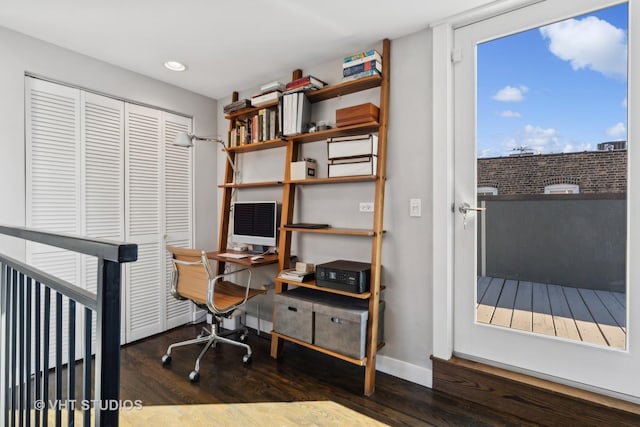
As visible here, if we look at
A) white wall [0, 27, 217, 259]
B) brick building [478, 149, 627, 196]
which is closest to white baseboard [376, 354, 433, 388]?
brick building [478, 149, 627, 196]

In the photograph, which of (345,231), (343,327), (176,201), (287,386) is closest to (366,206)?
(345,231)

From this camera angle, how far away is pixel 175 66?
2.77 m

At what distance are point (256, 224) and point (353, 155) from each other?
1.14 metres

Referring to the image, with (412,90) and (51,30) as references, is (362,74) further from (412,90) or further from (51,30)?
(51,30)

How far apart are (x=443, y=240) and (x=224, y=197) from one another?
2095mm

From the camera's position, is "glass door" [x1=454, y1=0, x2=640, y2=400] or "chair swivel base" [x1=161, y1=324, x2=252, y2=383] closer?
"glass door" [x1=454, y1=0, x2=640, y2=400]

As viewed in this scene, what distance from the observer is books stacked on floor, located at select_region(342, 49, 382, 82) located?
2273 millimetres

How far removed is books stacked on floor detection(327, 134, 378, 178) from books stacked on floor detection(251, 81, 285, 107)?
666 millimetres

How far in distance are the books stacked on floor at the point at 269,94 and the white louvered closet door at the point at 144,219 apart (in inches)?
38.7

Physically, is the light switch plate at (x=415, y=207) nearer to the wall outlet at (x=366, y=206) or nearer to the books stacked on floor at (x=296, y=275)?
the wall outlet at (x=366, y=206)

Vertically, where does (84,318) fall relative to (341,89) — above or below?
below

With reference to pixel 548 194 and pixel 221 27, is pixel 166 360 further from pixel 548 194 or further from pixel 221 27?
pixel 548 194

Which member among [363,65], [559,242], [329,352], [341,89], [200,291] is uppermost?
[363,65]

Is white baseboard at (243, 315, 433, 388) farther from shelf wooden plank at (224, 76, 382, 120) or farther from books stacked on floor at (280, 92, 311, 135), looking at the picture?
shelf wooden plank at (224, 76, 382, 120)
